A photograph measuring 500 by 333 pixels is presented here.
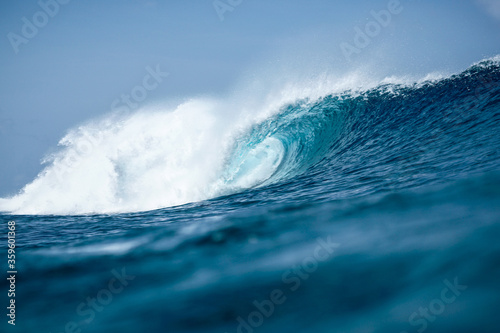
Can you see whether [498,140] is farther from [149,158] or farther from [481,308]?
[149,158]

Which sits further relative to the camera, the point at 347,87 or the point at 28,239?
the point at 347,87

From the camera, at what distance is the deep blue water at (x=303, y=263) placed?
1.75 m

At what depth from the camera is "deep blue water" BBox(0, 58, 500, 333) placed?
68.7 inches

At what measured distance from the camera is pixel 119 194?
1055 cm

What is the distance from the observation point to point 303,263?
2.26 m

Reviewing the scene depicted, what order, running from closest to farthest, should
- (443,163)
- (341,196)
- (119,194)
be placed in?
(341,196), (443,163), (119,194)

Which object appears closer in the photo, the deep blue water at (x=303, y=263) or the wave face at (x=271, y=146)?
the deep blue water at (x=303, y=263)

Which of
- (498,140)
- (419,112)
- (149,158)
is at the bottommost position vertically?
(498,140)

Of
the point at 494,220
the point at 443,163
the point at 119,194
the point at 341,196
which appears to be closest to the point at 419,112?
the point at 443,163

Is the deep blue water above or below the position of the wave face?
below

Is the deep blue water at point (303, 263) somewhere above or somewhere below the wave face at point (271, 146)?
below

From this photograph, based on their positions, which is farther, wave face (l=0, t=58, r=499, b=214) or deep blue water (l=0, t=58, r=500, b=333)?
wave face (l=0, t=58, r=499, b=214)

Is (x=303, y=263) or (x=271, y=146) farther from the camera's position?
(x=271, y=146)

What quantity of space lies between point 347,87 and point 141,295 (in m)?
12.5
